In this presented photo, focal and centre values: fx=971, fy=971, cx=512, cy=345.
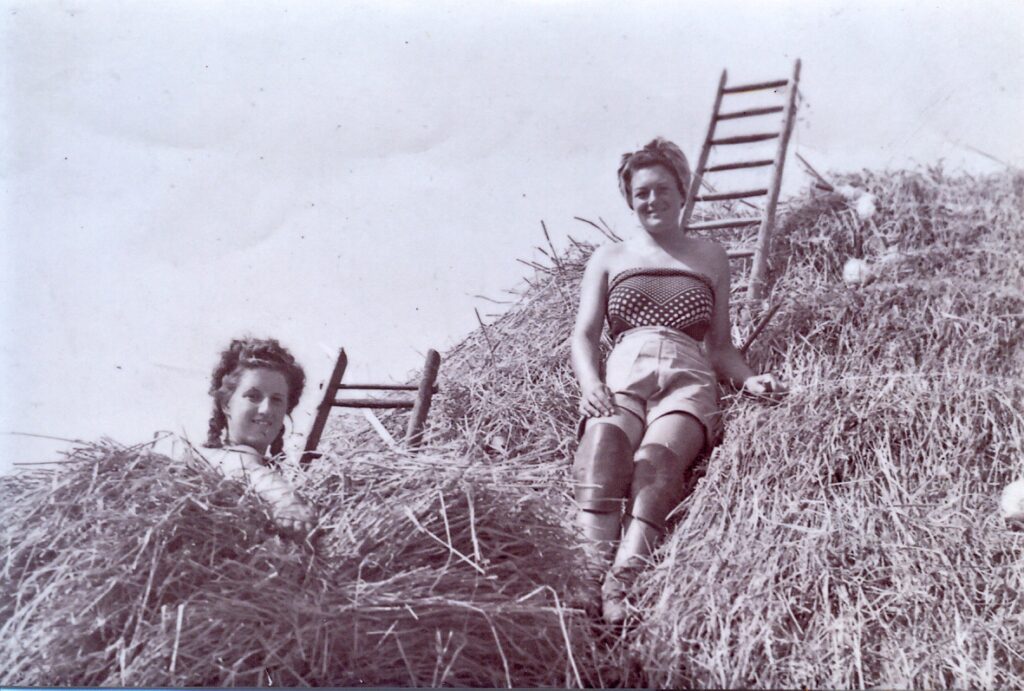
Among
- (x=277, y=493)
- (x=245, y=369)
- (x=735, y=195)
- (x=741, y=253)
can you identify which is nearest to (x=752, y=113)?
(x=735, y=195)

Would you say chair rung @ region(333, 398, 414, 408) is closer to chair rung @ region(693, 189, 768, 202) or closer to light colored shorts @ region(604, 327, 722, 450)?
light colored shorts @ region(604, 327, 722, 450)

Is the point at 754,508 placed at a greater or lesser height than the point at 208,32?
lesser

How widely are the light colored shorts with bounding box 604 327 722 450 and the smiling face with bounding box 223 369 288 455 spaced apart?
32.4 inches

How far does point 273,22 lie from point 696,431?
1501mm

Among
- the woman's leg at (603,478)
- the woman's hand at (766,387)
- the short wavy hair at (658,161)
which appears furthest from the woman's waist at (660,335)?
the short wavy hair at (658,161)

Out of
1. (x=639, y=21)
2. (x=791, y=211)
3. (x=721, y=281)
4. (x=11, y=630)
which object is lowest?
(x=11, y=630)

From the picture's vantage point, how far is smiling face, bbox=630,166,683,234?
2691 millimetres

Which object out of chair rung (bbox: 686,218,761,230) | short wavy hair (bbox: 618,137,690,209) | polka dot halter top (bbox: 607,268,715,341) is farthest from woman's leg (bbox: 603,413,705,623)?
chair rung (bbox: 686,218,761,230)

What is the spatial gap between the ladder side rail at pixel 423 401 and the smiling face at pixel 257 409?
1.19 ft

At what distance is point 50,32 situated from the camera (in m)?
2.46

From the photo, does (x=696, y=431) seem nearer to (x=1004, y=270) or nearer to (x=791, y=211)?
(x=1004, y=270)

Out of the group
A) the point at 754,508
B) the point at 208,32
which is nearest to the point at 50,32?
the point at 208,32

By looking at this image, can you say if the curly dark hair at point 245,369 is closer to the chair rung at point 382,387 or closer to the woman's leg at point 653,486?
the chair rung at point 382,387

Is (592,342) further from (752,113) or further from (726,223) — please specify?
(752,113)
